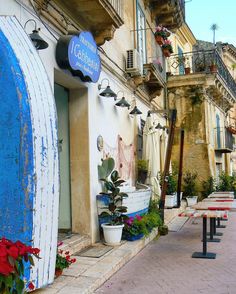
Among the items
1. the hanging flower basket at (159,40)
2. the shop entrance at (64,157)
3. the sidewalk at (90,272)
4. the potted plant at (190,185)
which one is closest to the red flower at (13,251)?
the sidewalk at (90,272)

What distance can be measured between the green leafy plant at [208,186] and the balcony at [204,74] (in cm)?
428

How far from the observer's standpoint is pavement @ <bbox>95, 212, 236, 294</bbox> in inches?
194

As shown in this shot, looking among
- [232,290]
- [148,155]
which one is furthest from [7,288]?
[148,155]

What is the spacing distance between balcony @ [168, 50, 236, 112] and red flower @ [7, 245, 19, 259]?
617 inches

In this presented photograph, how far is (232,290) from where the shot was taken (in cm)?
485

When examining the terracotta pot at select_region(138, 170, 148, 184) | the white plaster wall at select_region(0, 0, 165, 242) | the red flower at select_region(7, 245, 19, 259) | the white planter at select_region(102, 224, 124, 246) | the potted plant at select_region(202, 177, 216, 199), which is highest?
the white plaster wall at select_region(0, 0, 165, 242)

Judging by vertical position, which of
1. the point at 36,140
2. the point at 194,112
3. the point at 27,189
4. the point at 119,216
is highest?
the point at 194,112

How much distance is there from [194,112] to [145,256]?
11746 mm

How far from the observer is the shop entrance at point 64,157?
24.3 ft

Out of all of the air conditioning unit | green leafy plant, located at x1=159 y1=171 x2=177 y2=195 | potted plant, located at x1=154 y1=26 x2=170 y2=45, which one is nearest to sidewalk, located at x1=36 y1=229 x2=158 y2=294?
the air conditioning unit

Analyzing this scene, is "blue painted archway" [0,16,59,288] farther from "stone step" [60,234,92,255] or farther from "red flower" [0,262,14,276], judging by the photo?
"stone step" [60,234,92,255]

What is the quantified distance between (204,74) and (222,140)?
5033mm

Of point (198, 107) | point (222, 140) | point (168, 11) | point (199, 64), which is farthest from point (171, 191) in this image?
point (222, 140)

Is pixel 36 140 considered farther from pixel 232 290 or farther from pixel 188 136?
pixel 188 136
